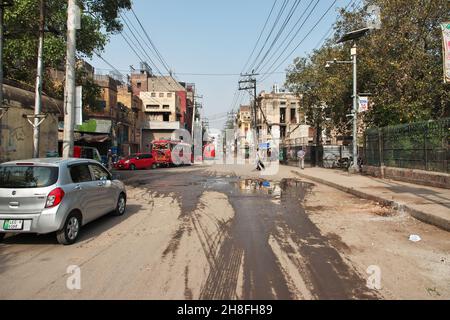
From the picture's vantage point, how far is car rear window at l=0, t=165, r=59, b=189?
6.95m

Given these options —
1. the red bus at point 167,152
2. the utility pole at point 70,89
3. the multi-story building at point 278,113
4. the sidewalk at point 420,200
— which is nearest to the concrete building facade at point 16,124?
the utility pole at point 70,89

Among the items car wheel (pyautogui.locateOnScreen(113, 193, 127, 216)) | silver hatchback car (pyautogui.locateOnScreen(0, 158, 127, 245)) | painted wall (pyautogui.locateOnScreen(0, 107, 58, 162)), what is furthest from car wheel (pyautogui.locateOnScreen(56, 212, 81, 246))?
painted wall (pyautogui.locateOnScreen(0, 107, 58, 162))

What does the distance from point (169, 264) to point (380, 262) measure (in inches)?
128

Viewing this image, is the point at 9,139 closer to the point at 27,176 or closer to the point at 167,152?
the point at 27,176

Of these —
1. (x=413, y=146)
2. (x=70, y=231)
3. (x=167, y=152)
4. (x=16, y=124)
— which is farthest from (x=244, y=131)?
(x=70, y=231)

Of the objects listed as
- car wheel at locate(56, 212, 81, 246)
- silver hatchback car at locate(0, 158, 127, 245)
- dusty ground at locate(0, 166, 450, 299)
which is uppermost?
silver hatchback car at locate(0, 158, 127, 245)

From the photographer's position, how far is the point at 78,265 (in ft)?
19.0

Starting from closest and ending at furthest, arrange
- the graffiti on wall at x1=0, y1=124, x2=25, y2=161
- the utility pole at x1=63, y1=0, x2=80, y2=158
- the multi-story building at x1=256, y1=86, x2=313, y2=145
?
the utility pole at x1=63, y1=0, x2=80, y2=158, the graffiti on wall at x1=0, y1=124, x2=25, y2=161, the multi-story building at x1=256, y1=86, x2=313, y2=145

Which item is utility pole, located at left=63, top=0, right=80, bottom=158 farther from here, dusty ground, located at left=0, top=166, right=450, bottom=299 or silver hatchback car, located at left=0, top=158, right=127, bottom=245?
silver hatchback car, located at left=0, top=158, right=127, bottom=245

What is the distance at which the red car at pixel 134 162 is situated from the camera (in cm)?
3597

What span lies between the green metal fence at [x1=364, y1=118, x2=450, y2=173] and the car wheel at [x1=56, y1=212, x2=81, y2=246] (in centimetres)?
1346
